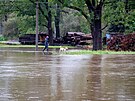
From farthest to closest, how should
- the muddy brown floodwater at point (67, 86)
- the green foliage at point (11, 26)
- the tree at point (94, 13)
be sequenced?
the green foliage at point (11, 26), the tree at point (94, 13), the muddy brown floodwater at point (67, 86)

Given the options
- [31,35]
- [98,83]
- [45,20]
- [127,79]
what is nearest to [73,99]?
[98,83]

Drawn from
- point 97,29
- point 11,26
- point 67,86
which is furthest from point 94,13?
point 11,26

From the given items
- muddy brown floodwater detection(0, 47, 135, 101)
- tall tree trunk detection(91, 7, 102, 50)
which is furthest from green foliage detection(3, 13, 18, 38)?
muddy brown floodwater detection(0, 47, 135, 101)

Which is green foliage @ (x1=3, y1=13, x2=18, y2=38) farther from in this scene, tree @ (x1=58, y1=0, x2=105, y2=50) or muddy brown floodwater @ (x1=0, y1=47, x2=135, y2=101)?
muddy brown floodwater @ (x1=0, y1=47, x2=135, y2=101)

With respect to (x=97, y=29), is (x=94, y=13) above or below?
above

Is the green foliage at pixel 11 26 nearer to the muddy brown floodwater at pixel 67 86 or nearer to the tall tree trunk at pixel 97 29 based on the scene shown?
the tall tree trunk at pixel 97 29

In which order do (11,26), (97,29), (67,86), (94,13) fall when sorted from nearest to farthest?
(67,86)
(94,13)
(97,29)
(11,26)

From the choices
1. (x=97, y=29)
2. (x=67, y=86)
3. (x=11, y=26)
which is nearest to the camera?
(x=67, y=86)

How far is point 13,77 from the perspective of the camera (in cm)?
1551

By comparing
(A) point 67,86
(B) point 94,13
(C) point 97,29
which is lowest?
(A) point 67,86

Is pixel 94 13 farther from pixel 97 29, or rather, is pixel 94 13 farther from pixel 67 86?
pixel 67 86

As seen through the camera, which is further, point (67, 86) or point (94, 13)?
point (94, 13)

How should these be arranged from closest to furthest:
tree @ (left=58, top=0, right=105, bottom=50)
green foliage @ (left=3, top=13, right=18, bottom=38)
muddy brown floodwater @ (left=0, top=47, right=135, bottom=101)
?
muddy brown floodwater @ (left=0, top=47, right=135, bottom=101), tree @ (left=58, top=0, right=105, bottom=50), green foliage @ (left=3, top=13, right=18, bottom=38)

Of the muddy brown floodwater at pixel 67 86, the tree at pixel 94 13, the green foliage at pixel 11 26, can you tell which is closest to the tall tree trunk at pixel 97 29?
the tree at pixel 94 13
